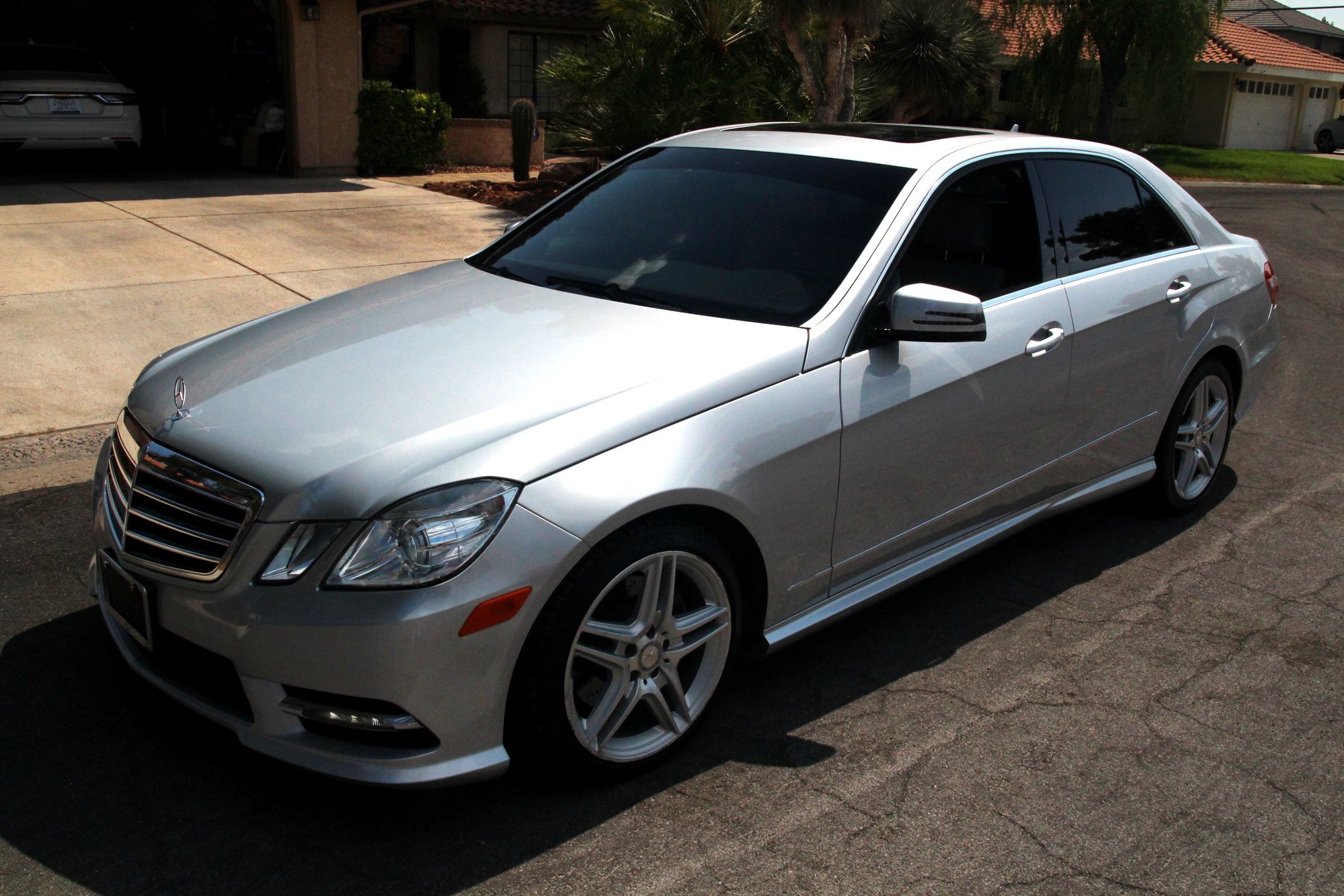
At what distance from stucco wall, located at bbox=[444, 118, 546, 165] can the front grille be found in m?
15.9

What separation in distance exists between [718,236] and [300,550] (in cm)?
194

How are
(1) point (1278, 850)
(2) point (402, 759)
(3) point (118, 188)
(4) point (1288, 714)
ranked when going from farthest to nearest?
(3) point (118, 188), (4) point (1288, 714), (1) point (1278, 850), (2) point (402, 759)

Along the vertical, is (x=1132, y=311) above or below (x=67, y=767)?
above

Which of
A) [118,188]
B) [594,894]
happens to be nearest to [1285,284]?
[594,894]

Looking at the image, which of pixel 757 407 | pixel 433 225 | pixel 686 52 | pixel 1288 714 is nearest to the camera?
pixel 757 407

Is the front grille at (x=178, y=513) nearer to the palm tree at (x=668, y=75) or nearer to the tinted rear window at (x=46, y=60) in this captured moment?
the palm tree at (x=668, y=75)

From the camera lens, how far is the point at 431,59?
24906mm

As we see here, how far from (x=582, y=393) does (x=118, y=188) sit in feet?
41.8

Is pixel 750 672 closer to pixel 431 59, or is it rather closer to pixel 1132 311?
pixel 1132 311

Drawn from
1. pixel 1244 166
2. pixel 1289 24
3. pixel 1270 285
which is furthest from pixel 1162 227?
pixel 1289 24

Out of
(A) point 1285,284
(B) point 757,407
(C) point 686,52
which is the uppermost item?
(C) point 686,52

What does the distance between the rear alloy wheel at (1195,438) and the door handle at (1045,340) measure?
1132 millimetres

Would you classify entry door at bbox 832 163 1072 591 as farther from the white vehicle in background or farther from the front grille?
the white vehicle in background

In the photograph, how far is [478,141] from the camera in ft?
61.6
